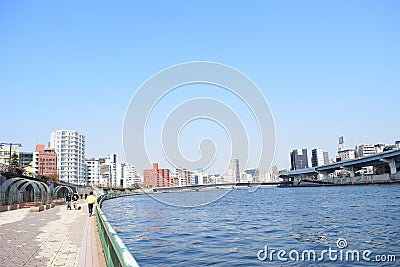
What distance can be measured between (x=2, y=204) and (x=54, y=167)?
14065 centimetres

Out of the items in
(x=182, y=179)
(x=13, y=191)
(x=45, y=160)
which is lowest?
(x=13, y=191)

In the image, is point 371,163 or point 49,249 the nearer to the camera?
point 49,249

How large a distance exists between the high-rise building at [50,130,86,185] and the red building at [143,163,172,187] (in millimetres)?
45752

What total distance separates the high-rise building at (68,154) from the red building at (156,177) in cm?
4575

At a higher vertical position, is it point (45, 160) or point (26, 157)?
point (26, 157)

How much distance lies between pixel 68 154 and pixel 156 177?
68.1 m

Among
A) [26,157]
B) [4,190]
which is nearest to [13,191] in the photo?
[4,190]

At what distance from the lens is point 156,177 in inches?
5305

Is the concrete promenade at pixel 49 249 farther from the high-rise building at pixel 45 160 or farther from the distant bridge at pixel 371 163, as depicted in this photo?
the high-rise building at pixel 45 160

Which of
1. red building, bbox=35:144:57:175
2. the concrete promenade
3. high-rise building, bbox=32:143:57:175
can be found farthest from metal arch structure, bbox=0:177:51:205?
high-rise building, bbox=32:143:57:175

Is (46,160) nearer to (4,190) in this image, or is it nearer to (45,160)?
(45,160)

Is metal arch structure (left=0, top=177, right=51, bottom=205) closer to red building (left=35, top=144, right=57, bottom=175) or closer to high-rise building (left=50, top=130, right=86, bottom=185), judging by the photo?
red building (left=35, top=144, right=57, bottom=175)

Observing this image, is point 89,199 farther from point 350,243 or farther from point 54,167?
point 54,167

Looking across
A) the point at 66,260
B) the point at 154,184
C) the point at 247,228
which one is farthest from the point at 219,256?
the point at 154,184
